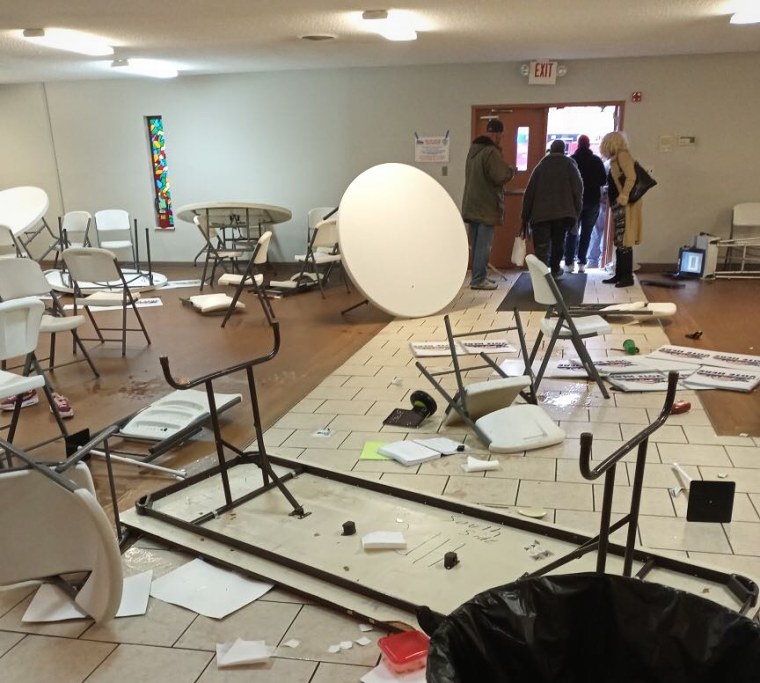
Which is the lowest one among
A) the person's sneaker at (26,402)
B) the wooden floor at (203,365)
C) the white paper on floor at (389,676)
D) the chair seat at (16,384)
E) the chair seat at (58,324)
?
the wooden floor at (203,365)

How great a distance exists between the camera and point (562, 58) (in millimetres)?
7082

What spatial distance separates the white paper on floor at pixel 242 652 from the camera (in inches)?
69.7

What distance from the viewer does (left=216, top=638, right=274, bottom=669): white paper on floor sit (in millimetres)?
1771

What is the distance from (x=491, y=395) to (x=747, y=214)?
213 inches

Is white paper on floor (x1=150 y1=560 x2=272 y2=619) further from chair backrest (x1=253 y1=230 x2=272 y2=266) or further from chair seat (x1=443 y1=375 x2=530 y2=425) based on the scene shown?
chair backrest (x1=253 y1=230 x2=272 y2=266)

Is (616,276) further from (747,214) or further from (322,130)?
(322,130)

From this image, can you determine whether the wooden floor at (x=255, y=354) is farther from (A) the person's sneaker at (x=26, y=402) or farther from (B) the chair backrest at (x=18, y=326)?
(B) the chair backrest at (x=18, y=326)

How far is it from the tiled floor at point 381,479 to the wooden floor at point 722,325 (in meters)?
0.12

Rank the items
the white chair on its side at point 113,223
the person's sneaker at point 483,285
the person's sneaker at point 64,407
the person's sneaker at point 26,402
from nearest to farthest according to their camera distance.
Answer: the person's sneaker at point 64,407 → the person's sneaker at point 26,402 → the person's sneaker at point 483,285 → the white chair on its side at point 113,223

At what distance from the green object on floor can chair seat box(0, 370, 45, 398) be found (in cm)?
140

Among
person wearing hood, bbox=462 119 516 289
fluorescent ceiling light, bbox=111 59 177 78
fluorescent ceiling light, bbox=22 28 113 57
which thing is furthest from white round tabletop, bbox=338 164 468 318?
fluorescent ceiling light, bbox=111 59 177 78

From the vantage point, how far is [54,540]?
79.7 inches

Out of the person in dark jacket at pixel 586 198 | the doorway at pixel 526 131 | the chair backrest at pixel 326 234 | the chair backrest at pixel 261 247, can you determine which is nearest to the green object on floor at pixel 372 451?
the chair backrest at pixel 261 247

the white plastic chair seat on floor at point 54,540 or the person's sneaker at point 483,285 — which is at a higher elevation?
the white plastic chair seat on floor at point 54,540
